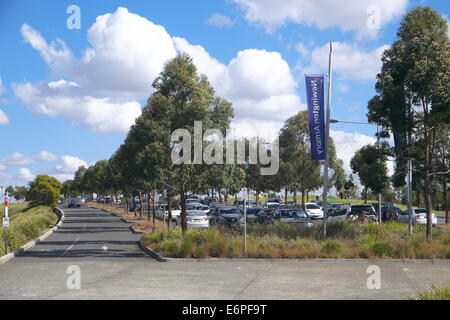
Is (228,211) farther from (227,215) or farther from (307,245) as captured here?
(307,245)

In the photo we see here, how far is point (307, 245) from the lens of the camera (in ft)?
63.8

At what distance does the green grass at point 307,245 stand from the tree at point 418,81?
1766 millimetres

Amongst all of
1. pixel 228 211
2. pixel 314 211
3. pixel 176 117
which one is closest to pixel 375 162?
A: pixel 176 117

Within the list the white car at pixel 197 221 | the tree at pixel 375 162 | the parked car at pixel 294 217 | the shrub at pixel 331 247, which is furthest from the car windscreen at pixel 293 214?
the shrub at pixel 331 247

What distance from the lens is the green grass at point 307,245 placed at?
1858 centimetres

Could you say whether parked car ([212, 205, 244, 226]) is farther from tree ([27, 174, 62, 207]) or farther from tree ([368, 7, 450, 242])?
tree ([27, 174, 62, 207])

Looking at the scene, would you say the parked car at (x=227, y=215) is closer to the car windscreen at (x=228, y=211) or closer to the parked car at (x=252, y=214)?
the car windscreen at (x=228, y=211)

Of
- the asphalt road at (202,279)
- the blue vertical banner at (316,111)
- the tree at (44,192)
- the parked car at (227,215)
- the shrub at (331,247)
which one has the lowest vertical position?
the asphalt road at (202,279)

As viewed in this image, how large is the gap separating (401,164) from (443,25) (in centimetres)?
652
